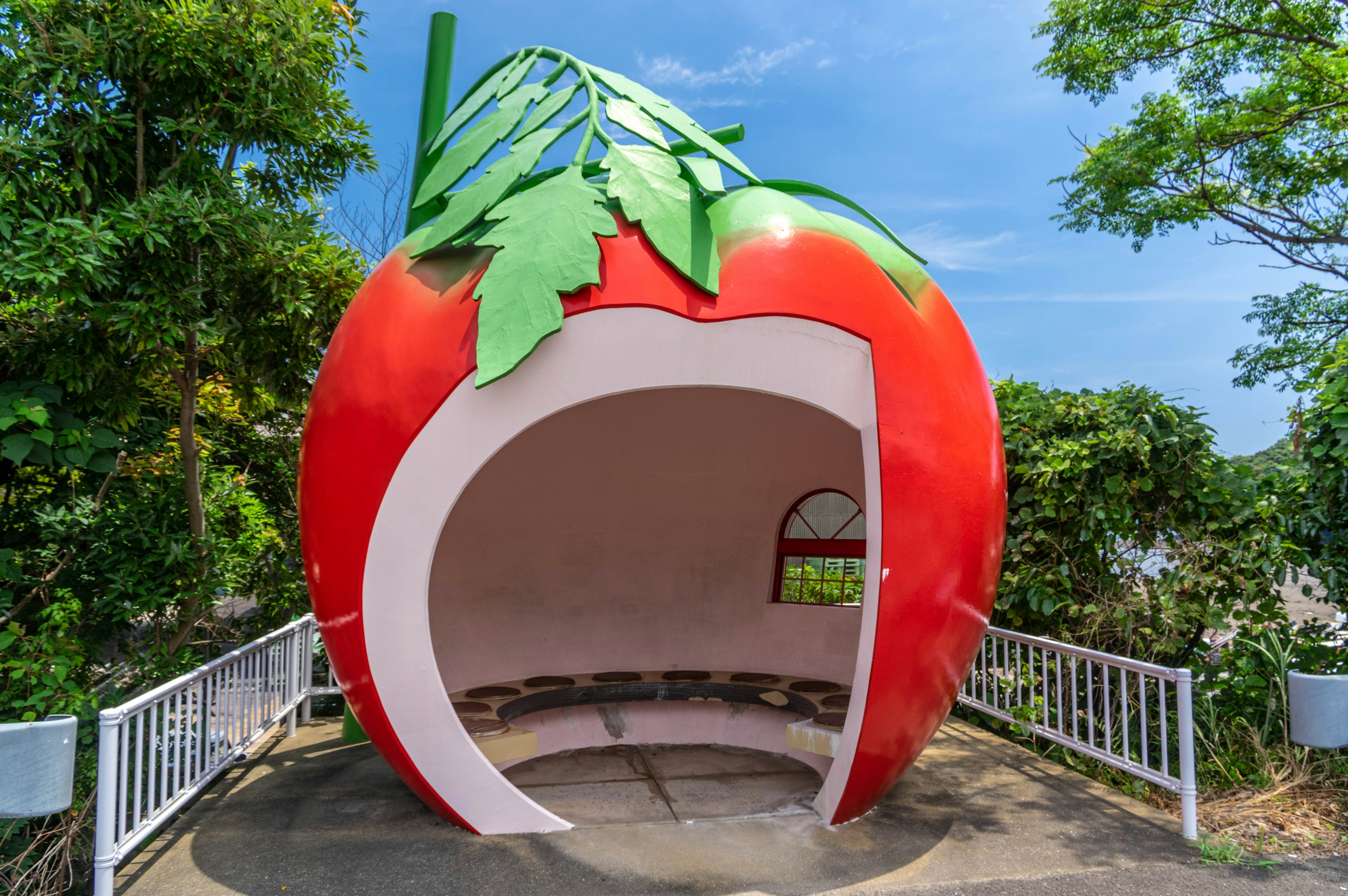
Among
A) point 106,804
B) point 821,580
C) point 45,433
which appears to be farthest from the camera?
point 821,580

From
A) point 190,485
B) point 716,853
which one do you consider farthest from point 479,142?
point 716,853

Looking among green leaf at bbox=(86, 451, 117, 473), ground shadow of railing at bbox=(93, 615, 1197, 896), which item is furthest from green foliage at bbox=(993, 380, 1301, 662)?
green leaf at bbox=(86, 451, 117, 473)

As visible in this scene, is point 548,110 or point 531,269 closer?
point 531,269

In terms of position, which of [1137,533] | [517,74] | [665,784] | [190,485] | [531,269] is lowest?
[665,784]

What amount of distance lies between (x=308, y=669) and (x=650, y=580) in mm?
2817

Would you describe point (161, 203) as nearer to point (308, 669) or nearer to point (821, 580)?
point (308, 669)

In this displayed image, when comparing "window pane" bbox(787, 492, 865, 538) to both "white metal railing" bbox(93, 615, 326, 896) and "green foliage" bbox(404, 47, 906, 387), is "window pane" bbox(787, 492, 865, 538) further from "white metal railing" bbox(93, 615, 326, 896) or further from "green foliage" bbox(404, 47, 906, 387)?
"white metal railing" bbox(93, 615, 326, 896)

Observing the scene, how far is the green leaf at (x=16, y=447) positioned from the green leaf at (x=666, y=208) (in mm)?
3339

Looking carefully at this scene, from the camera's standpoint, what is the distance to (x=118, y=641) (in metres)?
5.78

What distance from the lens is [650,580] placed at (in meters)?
6.78

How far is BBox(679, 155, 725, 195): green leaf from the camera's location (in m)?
4.19

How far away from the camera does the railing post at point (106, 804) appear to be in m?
3.37

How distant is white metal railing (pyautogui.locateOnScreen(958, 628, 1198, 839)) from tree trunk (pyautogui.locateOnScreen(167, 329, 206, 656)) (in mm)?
5288

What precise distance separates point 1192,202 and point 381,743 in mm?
12643
